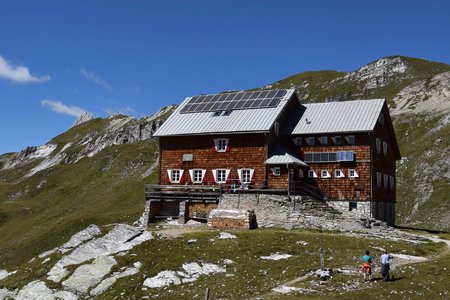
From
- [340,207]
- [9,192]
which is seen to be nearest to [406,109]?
[340,207]

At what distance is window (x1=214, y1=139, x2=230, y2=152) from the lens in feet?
203

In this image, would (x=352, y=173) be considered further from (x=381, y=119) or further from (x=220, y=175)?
(x=220, y=175)

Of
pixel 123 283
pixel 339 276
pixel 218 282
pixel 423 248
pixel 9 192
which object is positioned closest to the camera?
pixel 339 276

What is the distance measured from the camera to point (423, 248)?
41906 millimetres

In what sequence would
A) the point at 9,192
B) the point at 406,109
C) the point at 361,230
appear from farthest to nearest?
Result: the point at 9,192
the point at 406,109
the point at 361,230

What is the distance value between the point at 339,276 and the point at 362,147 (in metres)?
27.5

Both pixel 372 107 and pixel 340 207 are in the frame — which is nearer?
pixel 340 207

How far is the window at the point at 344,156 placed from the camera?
58031 millimetres

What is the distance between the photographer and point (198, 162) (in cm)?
6309

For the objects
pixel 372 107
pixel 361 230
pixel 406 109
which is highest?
pixel 406 109

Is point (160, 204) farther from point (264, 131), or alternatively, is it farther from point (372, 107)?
point (372, 107)

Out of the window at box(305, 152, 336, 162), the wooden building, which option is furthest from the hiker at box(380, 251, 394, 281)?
the window at box(305, 152, 336, 162)

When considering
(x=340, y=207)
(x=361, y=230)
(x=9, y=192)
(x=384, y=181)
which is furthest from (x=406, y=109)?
(x=9, y=192)

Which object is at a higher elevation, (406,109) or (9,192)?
(406,109)
